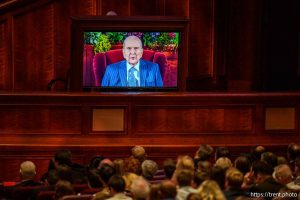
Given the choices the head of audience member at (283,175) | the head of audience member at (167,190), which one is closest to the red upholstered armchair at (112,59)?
the head of audience member at (283,175)

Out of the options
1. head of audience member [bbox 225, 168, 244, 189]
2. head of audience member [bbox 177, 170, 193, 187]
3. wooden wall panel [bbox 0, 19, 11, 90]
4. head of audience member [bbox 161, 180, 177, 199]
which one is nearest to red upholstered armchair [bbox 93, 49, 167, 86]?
wooden wall panel [bbox 0, 19, 11, 90]

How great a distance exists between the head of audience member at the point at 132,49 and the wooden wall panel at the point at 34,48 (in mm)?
1398

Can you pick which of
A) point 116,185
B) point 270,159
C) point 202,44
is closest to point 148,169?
point 116,185

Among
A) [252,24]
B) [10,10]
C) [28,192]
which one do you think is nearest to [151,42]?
[252,24]

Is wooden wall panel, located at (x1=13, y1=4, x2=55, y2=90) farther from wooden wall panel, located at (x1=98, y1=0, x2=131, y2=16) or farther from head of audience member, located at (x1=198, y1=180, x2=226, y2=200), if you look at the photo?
head of audience member, located at (x1=198, y1=180, x2=226, y2=200)

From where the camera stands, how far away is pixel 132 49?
917 cm

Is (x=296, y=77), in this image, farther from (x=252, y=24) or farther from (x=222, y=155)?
(x=222, y=155)

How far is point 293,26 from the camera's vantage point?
9.60 m

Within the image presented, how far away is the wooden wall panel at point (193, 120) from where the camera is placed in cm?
752

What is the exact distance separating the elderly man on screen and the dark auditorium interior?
11.6 inches

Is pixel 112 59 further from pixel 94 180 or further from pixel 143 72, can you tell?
pixel 94 180

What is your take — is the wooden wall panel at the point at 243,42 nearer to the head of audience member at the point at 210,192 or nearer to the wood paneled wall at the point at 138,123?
the wood paneled wall at the point at 138,123

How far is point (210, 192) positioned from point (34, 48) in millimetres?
6139

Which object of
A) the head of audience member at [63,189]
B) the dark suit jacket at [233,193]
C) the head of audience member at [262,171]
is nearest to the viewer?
the head of audience member at [63,189]
